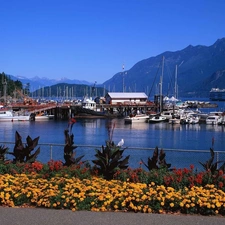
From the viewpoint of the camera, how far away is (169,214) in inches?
383

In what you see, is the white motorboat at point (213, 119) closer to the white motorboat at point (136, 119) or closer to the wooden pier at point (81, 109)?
the white motorboat at point (136, 119)

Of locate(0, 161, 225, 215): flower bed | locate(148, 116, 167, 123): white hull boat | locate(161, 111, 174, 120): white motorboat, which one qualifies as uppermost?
locate(161, 111, 174, 120): white motorboat

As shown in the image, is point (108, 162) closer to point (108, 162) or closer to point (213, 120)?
point (108, 162)

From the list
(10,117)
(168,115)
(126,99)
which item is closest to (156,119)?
(168,115)

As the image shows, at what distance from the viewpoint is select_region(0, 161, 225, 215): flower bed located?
9883mm

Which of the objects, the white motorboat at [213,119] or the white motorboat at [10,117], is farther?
the white motorboat at [10,117]

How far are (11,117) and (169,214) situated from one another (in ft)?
325

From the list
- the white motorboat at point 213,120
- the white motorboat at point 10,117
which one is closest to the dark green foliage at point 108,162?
the white motorboat at point 213,120

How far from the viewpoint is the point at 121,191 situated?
1053 cm

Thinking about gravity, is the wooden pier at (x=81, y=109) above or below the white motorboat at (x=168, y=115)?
above

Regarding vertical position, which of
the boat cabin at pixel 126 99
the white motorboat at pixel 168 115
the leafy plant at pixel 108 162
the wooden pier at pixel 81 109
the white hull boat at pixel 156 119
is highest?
the boat cabin at pixel 126 99

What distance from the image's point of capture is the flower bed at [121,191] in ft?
32.4

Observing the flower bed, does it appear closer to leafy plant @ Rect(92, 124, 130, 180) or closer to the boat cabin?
leafy plant @ Rect(92, 124, 130, 180)

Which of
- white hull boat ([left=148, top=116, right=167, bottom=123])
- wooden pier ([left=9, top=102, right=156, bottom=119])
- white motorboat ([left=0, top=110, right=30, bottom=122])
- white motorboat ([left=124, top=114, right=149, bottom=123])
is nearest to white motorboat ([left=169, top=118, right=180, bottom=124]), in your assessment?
white hull boat ([left=148, top=116, right=167, bottom=123])
